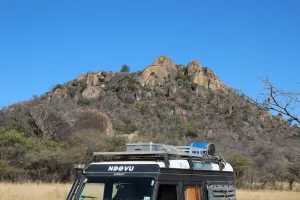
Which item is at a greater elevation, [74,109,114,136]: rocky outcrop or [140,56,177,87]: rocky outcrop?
[140,56,177,87]: rocky outcrop

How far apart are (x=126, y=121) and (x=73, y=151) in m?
41.2

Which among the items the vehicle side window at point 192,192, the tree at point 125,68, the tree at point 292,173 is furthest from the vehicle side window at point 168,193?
the tree at point 125,68

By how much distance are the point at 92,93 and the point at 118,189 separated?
8503 centimetres

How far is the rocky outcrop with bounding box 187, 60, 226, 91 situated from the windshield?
320 feet

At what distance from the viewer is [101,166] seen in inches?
246

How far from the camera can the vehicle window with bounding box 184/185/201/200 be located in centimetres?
621

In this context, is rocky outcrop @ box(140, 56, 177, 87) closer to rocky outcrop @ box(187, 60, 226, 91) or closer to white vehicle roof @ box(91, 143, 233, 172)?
rocky outcrop @ box(187, 60, 226, 91)

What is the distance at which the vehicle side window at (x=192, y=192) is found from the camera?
6.21 meters

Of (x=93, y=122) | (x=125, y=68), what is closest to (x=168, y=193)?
(x=93, y=122)

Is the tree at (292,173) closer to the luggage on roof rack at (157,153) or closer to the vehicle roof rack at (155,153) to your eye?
the luggage on roof rack at (157,153)

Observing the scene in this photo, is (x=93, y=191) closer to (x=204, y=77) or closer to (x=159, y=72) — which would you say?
(x=159, y=72)

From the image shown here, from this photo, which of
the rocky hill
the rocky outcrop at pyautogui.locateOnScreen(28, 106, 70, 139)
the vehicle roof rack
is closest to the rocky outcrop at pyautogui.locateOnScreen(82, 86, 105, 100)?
the rocky hill

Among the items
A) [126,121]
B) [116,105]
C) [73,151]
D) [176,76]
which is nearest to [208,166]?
[73,151]

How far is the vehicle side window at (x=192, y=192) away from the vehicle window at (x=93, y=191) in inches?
46.7
